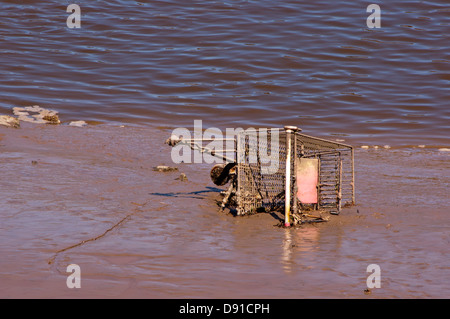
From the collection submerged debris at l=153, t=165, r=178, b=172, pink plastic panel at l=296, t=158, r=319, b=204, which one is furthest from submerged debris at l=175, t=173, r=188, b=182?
pink plastic panel at l=296, t=158, r=319, b=204

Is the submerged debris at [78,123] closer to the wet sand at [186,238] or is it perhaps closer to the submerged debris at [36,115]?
the submerged debris at [36,115]

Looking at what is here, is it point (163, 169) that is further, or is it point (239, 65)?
point (239, 65)

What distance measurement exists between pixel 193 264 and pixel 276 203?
2878 millimetres

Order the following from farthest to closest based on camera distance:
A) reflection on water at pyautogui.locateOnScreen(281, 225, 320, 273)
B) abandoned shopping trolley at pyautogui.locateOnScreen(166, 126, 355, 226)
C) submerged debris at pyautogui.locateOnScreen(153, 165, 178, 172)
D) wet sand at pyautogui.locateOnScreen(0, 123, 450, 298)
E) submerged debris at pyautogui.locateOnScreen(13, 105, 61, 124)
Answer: submerged debris at pyautogui.locateOnScreen(13, 105, 61, 124), submerged debris at pyautogui.locateOnScreen(153, 165, 178, 172), abandoned shopping trolley at pyautogui.locateOnScreen(166, 126, 355, 226), reflection on water at pyautogui.locateOnScreen(281, 225, 320, 273), wet sand at pyautogui.locateOnScreen(0, 123, 450, 298)

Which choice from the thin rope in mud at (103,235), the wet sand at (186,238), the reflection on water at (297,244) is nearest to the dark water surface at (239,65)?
the wet sand at (186,238)

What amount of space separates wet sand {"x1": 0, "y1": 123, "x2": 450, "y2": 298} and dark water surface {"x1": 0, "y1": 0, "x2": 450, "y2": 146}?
21.7 ft

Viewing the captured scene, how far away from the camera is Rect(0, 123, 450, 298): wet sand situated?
530 cm

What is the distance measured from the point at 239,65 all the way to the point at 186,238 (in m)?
17.5

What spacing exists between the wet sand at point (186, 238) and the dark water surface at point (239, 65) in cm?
662

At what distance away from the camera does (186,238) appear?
272 inches

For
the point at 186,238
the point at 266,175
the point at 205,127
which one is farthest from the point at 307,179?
the point at 205,127

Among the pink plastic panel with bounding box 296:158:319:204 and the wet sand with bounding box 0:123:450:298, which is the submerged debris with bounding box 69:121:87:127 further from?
the pink plastic panel with bounding box 296:158:319:204

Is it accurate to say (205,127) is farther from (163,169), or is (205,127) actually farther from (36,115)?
(163,169)
